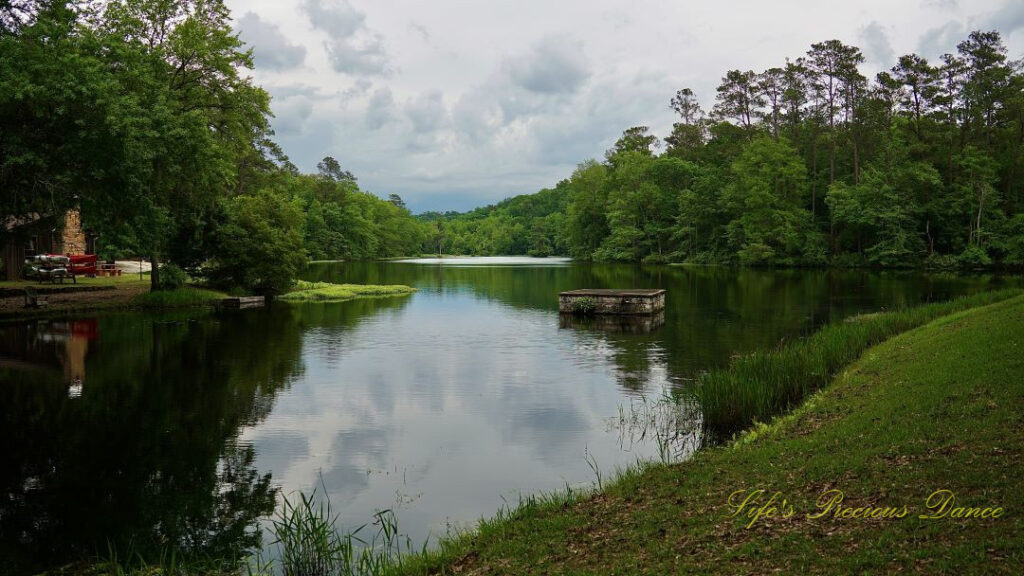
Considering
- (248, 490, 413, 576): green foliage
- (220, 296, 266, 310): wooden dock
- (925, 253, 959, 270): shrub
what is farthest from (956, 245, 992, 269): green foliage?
(248, 490, 413, 576): green foliage

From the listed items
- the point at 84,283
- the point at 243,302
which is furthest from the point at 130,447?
the point at 84,283

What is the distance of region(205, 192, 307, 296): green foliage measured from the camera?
39.7 m

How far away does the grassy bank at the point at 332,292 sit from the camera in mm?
43781

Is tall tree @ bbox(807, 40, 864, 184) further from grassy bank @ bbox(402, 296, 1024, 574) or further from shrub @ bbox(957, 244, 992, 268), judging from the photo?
grassy bank @ bbox(402, 296, 1024, 574)

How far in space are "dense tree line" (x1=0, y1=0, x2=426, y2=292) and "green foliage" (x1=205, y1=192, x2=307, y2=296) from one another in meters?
0.08

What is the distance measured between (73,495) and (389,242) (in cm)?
14534

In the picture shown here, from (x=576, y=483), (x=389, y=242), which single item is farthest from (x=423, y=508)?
(x=389, y=242)

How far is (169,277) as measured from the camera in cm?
3666

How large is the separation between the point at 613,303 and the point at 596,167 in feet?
312

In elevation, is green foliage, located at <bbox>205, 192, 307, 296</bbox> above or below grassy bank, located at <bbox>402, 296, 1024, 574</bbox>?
above

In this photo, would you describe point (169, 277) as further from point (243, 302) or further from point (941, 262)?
point (941, 262)

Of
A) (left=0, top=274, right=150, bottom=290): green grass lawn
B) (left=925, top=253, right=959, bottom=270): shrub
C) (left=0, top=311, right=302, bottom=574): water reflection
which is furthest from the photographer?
(left=925, top=253, right=959, bottom=270): shrub

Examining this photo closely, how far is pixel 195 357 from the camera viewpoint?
832 inches

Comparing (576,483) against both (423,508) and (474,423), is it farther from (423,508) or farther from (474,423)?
(474,423)
